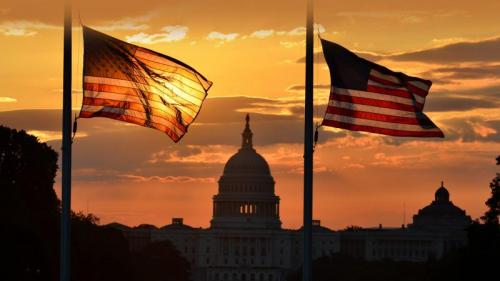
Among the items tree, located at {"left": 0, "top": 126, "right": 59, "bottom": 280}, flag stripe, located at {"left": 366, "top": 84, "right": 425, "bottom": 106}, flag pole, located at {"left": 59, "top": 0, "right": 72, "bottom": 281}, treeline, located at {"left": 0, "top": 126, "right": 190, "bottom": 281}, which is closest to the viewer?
flag pole, located at {"left": 59, "top": 0, "right": 72, "bottom": 281}

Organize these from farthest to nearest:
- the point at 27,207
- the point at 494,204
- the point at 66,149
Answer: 1. the point at 27,207
2. the point at 494,204
3. the point at 66,149

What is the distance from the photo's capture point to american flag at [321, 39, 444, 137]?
6988cm

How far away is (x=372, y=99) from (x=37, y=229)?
76599 millimetres

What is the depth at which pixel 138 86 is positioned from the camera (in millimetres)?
68938

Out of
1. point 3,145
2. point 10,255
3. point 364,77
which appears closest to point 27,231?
point 10,255

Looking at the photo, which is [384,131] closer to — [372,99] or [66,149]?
[372,99]

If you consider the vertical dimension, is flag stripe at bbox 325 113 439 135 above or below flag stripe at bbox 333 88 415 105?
below

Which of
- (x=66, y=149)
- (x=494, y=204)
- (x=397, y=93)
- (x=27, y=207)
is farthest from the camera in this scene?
(x=27, y=207)

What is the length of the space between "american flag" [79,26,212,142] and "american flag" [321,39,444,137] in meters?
3.66

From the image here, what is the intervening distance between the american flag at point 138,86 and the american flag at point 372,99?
3663 millimetres

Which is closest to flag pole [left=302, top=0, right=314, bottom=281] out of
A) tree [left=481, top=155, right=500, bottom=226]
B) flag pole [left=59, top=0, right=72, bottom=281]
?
flag pole [left=59, top=0, right=72, bottom=281]

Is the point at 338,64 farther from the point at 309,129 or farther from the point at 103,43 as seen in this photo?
the point at 103,43

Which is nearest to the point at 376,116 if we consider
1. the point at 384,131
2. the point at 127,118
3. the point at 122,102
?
the point at 384,131

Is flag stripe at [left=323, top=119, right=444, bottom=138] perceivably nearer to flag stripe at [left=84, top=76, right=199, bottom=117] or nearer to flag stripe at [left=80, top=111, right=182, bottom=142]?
flag stripe at [left=84, top=76, right=199, bottom=117]
